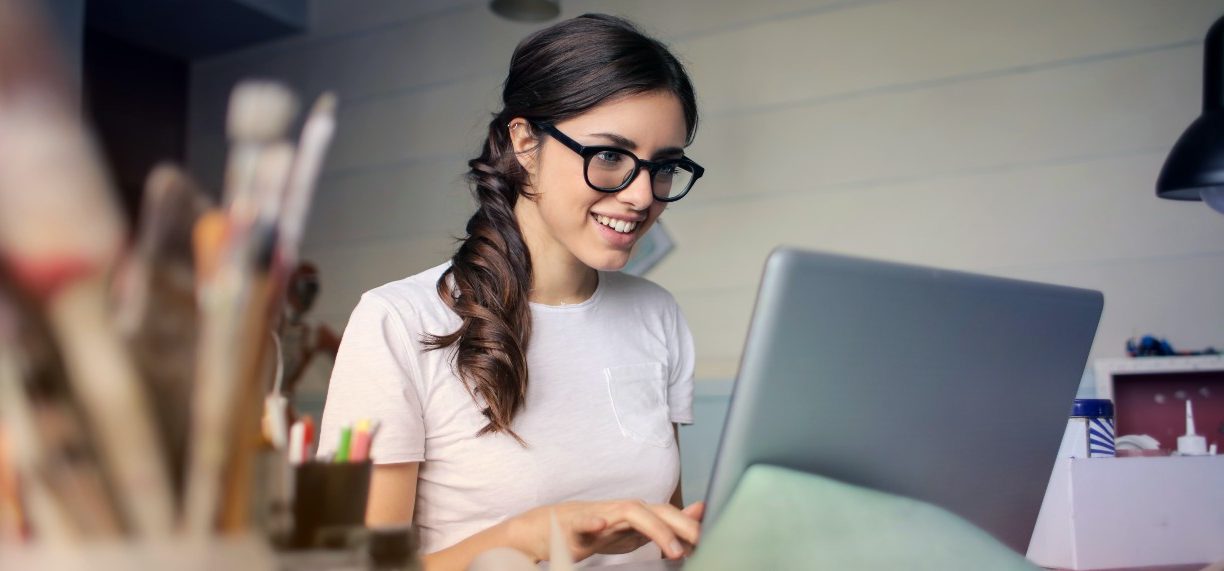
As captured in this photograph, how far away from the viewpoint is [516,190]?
1.38 m

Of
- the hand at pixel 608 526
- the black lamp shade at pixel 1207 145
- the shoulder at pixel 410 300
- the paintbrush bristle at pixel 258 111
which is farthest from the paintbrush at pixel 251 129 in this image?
the black lamp shade at pixel 1207 145

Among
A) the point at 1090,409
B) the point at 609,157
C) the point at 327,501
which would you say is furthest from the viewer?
the point at 609,157

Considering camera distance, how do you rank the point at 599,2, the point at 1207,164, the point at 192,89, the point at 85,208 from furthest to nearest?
the point at 192,89, the point at 599,2, the point at 1207,164, the point at 85,208

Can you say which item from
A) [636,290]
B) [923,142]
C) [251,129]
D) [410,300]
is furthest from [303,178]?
[923,142]

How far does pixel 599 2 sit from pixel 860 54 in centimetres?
87

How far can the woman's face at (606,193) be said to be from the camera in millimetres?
1221

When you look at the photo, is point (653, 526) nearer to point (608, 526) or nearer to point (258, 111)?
point (608, 526)

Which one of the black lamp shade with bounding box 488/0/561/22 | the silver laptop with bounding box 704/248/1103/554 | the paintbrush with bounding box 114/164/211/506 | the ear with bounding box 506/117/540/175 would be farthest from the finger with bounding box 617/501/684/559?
the black lamp shade with bounding box 488/0/561/22

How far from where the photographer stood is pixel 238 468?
35cm

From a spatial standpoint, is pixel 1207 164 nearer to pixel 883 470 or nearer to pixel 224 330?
pixel 883 470

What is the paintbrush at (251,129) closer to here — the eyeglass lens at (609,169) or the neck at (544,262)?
the eyeglass lens at (609,169)

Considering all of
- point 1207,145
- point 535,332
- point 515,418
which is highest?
point 1207,145

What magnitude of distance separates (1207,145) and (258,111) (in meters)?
1.53

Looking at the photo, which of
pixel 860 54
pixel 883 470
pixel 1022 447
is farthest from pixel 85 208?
pixel 860 54
